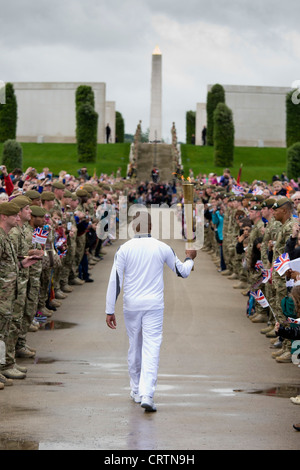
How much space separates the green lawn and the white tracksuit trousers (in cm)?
4931

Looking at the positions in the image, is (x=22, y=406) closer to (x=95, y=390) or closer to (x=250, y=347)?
(x=95, y=390)

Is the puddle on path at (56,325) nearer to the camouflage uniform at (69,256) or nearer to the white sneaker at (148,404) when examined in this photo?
the camouflage uniform at (69,256)

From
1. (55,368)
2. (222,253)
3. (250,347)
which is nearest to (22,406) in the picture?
(55,368)

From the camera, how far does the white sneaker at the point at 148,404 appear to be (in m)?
9.40

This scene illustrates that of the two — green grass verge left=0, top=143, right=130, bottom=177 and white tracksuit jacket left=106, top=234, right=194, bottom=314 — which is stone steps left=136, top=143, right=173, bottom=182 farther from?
white tracksuit jacket left=106, top=234, right=194, bottom=314

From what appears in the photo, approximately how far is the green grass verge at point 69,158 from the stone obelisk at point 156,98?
10.6ft

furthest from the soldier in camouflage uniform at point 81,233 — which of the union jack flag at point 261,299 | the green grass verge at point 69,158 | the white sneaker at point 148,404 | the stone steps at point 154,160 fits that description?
the stone steps at point 154,160

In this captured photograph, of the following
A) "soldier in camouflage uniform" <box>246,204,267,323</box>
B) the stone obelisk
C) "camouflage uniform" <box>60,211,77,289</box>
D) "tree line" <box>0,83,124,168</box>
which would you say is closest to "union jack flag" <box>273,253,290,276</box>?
"soldier in camouflage uniform" <box>246,204,267,323</box>

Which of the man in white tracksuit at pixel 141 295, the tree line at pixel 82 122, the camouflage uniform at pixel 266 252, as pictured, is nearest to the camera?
the man in white tracksuit at pixel 141 295

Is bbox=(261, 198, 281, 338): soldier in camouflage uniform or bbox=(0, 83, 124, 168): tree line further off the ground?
bbox=(0, 83, 124, 168): tree line

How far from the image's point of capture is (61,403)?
979cm

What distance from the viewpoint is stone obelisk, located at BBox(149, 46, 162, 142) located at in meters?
74.9

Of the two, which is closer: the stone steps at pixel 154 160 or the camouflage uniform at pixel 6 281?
the camouflage uniform at pixel 6 281

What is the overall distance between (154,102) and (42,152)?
1094cm
